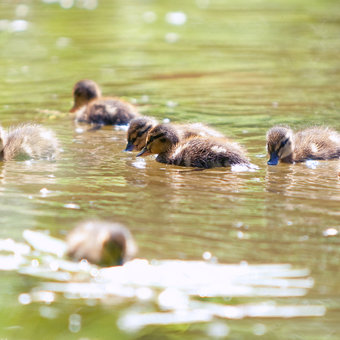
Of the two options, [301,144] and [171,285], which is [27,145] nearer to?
[301,144]

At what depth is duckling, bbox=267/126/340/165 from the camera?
5.59 m

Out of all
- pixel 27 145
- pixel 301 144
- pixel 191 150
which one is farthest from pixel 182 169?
pixel 27 145

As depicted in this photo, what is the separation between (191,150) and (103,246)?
2.07 meters

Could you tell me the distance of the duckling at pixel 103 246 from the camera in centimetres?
353

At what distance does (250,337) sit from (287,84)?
6.07m

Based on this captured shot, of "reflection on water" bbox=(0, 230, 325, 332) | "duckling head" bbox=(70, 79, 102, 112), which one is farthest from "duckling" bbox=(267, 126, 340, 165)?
"duckling head" bbox=(70, 79, 102, 112)

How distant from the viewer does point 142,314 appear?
316 centimetres

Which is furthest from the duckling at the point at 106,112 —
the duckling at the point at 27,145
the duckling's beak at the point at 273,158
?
the duckling's beak at the point at 273,158

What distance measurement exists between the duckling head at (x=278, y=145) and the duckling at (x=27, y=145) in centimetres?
155

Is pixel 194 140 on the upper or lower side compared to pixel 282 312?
upper

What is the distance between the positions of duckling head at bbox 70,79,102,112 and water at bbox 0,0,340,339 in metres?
0.20

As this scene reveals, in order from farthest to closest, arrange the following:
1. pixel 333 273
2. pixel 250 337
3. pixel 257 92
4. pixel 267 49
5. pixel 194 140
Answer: pixel 267 49 → pixel 257 92 → pixel 194 140 → pixel 333 273 → pixel 250 337

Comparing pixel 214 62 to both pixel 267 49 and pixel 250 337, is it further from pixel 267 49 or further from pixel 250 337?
pixel 250 337

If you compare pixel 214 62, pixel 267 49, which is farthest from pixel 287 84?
pixel 267 49
